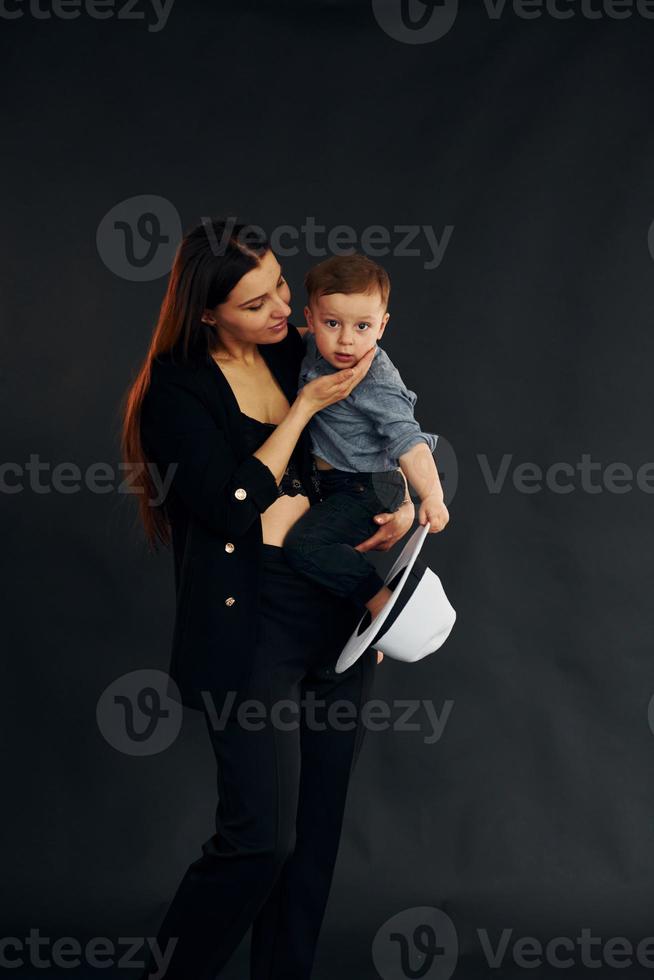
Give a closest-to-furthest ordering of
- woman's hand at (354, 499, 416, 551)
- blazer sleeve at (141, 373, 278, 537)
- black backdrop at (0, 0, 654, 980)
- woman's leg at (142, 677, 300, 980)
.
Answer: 1. blazer sleeve at (141, 373, 278, 537)
2. woman's leg at (142, 677, 300, 980)
3. woman's hand at (354, 499, 416, 551)
4. black backdrop at (0, 0, 654, 980)

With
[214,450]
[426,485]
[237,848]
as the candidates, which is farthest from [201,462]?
[237,848]

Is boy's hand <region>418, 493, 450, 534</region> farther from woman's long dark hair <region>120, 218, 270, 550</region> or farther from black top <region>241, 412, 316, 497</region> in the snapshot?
woman's long dark hair <region>120, 218, 270, 550</region>

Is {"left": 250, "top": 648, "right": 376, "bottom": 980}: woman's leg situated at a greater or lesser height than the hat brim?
lesser

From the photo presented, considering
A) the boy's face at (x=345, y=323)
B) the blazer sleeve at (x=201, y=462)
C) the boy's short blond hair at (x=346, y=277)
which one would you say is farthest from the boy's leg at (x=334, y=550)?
the boy's short blond hair at (x=346, y=277)

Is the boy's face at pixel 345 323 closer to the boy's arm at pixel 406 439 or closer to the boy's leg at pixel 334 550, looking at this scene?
the boy's arm at pixel 406 439

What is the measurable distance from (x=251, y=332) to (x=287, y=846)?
3.20 feet

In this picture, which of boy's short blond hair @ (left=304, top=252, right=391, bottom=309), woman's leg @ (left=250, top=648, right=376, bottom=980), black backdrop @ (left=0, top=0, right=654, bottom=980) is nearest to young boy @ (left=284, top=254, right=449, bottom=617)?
boy's short blond hair @ (left=304, top=252, right=391, bottom=309)

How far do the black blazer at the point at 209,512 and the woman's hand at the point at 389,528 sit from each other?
26 cm

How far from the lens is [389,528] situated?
2484 millimetres

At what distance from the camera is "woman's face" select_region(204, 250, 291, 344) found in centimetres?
223

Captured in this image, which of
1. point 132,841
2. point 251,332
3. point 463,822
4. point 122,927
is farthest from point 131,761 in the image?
point 251,332

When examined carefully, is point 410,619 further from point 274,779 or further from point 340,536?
point 274,779

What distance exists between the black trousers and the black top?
0.14 meters

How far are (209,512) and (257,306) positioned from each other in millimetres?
390
